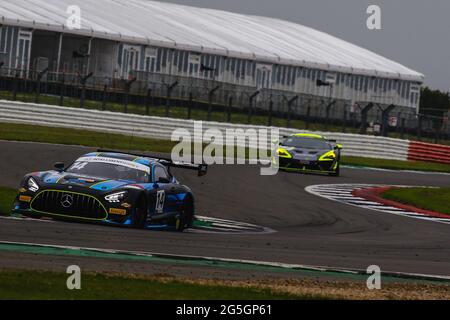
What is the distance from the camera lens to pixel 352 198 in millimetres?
28953

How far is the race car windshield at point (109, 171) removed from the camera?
18.5 metres

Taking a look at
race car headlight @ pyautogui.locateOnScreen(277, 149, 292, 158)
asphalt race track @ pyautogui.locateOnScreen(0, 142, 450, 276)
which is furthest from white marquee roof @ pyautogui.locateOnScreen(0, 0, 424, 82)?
asphalt race track @ pyautogui.locateOnScreen(0, 142, 450, 276)

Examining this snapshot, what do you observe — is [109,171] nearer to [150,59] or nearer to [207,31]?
[150,59]

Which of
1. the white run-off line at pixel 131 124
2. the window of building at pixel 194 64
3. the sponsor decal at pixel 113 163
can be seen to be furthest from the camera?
the window of building at pixel 194 64

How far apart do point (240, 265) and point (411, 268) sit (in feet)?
8.18

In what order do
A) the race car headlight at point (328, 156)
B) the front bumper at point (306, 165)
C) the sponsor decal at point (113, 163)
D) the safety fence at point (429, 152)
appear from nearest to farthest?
the sponsor decal at point (113, 163) < the front bumper at point (306, 165) < the race car headlight at point (328, 156) < the safety fence at point (429, 152)

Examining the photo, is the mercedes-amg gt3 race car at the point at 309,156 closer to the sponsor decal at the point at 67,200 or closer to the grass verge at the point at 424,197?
the grass verge at the point at 424,197

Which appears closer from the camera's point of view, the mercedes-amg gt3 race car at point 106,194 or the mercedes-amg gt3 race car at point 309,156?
the mercedes-amg gt3 race car at point 106,194

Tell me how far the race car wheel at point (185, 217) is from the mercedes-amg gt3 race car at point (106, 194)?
0.11 ft

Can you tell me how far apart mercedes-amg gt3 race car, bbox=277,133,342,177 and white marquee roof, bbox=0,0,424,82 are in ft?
72.2

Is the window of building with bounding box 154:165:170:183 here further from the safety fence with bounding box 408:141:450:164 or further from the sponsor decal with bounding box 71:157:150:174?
the safety fence with bounding box 408:141:450:164

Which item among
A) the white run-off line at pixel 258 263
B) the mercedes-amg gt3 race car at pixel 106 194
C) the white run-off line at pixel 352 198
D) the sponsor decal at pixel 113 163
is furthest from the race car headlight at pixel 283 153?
the white run-off line at pixel 258 263

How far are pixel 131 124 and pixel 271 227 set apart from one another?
23.8 m
